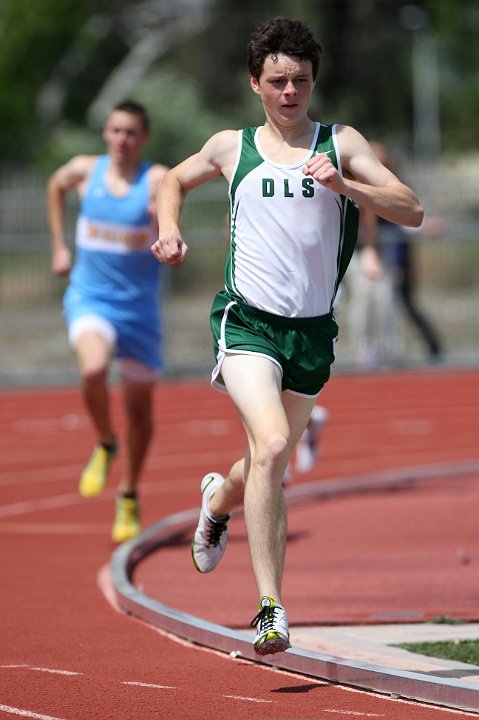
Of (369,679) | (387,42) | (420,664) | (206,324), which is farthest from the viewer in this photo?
(387,42)

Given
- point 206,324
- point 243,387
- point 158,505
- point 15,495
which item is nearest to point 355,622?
point 243,387

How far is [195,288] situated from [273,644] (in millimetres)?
18256

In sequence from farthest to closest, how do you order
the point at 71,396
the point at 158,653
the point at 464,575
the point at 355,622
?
the point at 71,396 → the point at 464,575 → the point at 355,622 → the point at 158,653

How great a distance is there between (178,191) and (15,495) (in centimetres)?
573

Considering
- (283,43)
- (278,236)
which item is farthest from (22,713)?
(283,43)

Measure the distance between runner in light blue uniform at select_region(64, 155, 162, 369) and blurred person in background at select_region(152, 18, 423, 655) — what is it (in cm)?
332

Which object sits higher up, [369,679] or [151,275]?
[151,275]

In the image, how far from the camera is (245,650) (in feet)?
19.5

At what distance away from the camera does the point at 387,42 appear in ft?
185

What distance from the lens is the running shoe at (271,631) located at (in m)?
5.35

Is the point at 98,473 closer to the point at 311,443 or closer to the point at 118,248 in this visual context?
the point at 118,248

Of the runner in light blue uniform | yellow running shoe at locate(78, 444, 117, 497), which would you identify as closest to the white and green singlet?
the runner in light blue uniform

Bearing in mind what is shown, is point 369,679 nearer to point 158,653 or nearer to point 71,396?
point 158,653

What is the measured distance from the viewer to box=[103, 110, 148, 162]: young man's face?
930cm
